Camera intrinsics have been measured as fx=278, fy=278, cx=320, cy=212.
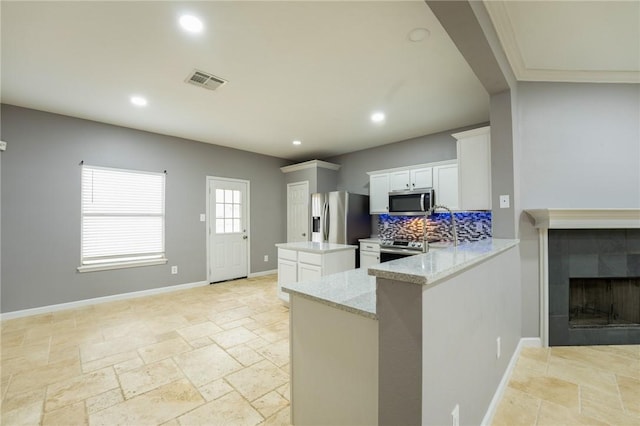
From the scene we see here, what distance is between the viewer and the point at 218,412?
173 cm

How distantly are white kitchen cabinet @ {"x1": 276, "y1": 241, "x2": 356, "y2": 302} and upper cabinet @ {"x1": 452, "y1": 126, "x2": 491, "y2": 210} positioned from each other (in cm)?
150

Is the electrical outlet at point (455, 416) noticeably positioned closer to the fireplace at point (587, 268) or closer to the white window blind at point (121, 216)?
the fireplace at point (587, 268)

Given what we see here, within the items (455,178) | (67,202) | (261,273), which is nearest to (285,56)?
(455,178)

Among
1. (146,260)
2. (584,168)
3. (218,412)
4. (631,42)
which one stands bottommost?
(218,412)

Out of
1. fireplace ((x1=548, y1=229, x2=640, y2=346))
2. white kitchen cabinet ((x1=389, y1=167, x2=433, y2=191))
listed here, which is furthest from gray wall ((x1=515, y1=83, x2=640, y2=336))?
white kitchen cabinet ((x1=389, y1=167, x2=433, y2=191))

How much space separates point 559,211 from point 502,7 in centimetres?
168

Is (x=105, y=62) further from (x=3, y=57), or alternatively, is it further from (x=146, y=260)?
(x=146, y=260)

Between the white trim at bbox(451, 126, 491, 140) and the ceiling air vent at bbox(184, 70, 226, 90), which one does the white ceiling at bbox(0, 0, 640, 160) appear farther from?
the white trim at bbox(451, 126, 491, 140)

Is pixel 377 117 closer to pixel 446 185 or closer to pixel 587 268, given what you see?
pixel 446 185

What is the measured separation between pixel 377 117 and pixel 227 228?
3409mm

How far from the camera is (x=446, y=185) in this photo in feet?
13.3

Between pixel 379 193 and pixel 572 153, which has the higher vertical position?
pixel 572 153

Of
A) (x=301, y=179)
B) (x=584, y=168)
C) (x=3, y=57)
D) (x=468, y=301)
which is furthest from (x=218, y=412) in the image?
(x=301, y=179)

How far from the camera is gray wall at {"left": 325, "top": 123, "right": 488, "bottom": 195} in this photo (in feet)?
14.4
